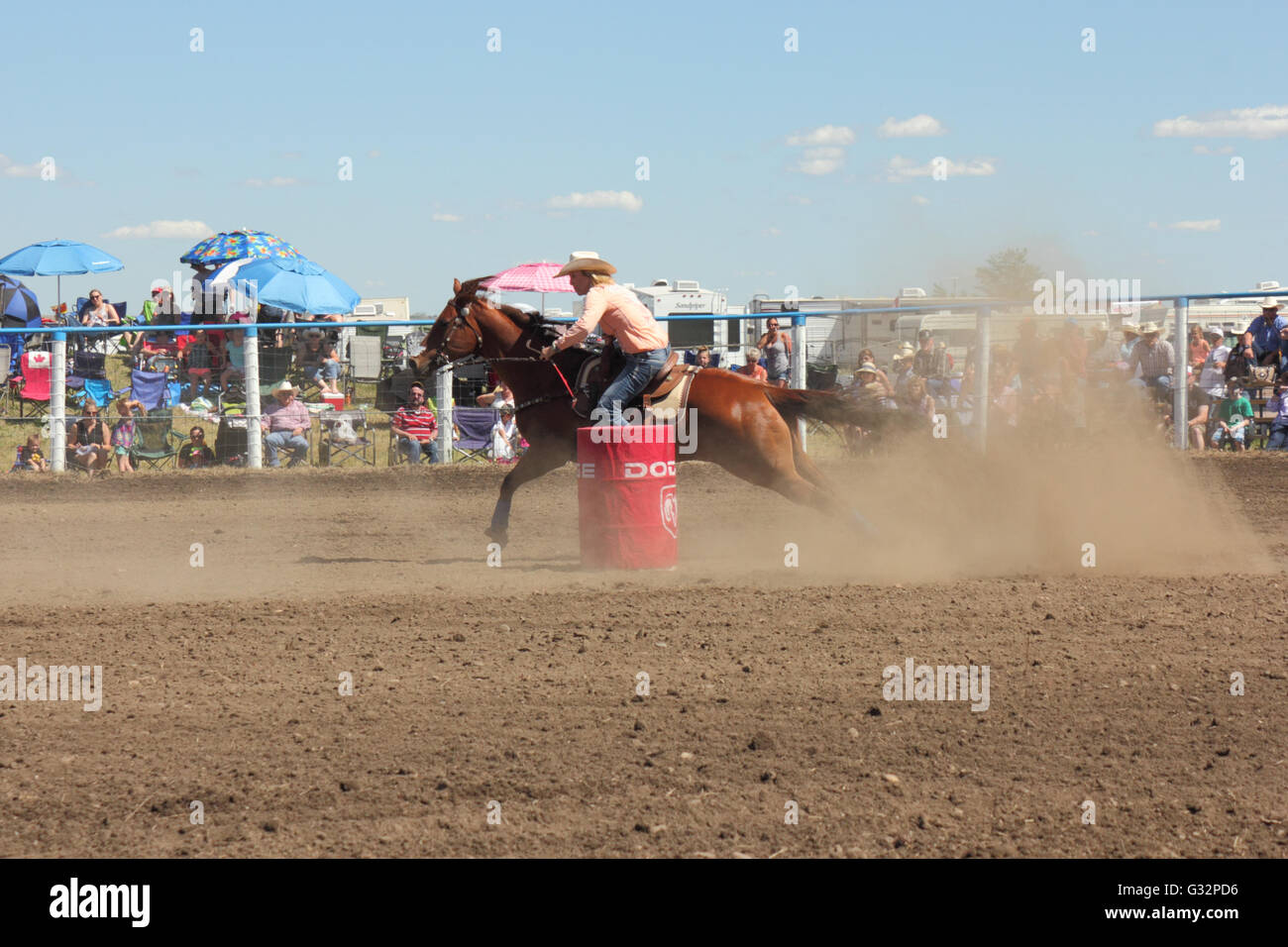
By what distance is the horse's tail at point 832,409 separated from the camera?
9992 millimetres

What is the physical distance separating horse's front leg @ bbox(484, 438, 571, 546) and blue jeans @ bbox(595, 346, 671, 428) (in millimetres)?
675

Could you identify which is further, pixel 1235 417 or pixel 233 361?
pixel 233 361

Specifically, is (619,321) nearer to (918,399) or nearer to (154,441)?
(918,399)

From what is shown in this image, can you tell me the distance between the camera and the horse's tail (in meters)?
9.99

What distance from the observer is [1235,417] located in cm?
1505

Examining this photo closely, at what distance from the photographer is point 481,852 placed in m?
4.22

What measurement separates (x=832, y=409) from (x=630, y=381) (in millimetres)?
1733

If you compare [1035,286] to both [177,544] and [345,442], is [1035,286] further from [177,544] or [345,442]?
[177,544]

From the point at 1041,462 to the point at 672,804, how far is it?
6.97 metres

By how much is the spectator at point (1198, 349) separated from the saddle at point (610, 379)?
27.5 ft

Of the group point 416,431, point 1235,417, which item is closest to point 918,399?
point 1235,417

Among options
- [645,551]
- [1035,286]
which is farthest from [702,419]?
[1035,286]

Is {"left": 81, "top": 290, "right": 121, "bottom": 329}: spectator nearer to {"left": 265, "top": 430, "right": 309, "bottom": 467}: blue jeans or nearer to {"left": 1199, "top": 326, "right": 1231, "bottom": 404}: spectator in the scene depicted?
{"left": 265, "top": 430, "right": 309, "bottom": 467}: blue jeans

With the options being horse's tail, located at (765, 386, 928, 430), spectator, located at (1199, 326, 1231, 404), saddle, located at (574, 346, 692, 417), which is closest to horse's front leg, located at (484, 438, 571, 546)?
saddle, located at (574, 346, 692, 417)
